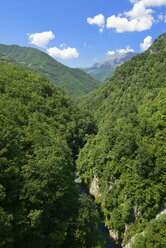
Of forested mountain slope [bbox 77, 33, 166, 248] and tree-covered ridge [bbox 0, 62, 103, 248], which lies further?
forested mountain slope [bbox 77, 33, 166, 248]

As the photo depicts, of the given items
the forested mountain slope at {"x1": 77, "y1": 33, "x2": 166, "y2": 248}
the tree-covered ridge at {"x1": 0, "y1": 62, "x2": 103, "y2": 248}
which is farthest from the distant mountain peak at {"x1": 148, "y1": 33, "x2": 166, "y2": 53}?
the tree-covered ridge at {"x1": 0, "y1": 62, "x2": 103, "y2": 248}

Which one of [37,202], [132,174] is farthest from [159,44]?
[37,202]

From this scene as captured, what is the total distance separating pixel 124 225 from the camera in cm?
3891

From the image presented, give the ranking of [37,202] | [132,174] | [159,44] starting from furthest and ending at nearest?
1. [159,44]
2. [132,174]
3. [37,202]

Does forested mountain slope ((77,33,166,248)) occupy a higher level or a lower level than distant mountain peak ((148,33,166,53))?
lower

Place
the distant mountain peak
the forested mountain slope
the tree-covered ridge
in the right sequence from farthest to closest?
the distant mountain peak, the forested mountain slope, the tree-covered ridge

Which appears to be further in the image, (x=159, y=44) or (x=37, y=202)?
(x=159, y=44)

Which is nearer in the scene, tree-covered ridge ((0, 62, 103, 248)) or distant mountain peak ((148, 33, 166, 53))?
tree-covered ridge ((0, 62, 103, 248))

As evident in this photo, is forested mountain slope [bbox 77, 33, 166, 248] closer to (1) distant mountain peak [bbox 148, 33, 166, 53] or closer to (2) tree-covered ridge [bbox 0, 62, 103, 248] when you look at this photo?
(2) tree-covered ridge [bbox 0, 62, 103, 248]

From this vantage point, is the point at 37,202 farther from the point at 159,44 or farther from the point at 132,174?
the point at 159,44

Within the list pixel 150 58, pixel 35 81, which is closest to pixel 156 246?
pixel 35 81

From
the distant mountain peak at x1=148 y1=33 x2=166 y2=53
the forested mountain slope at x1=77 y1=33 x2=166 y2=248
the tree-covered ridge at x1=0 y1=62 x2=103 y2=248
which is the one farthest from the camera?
the distant mountain peak at x1=148 y1=33 x2=166 y2=53

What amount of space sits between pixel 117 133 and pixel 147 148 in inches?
492

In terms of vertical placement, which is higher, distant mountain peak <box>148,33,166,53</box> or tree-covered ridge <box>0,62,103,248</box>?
distant mountain peak <box>148,33,166,53</box>
